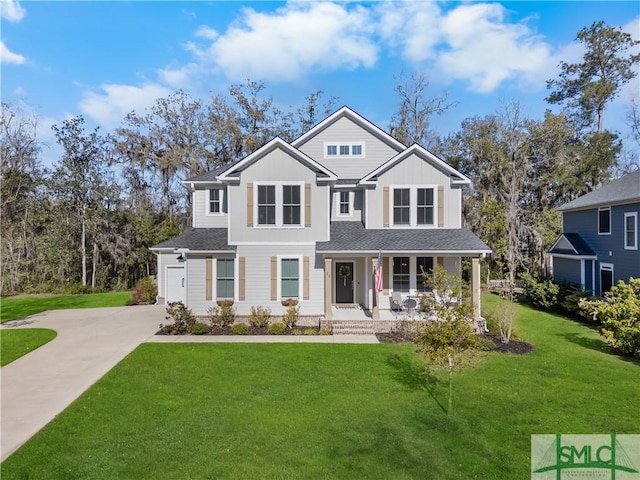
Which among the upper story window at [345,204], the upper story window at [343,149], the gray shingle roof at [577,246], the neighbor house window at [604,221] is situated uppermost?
the upper story window at [343,149]

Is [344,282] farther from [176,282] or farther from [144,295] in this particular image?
[144,295]

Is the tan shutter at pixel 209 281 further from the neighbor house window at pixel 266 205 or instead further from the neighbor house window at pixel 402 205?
the neighbor house window at pixel 402 205

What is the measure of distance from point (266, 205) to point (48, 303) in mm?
16660

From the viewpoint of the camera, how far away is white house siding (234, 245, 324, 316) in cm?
1480

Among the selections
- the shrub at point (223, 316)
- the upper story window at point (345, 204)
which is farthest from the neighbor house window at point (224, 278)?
the upper story window at point (345, 204)

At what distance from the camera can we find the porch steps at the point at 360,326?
13.6 metres

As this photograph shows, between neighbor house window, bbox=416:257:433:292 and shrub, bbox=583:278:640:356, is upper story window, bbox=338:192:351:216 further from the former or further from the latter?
shrub, bbox=583:278:640:356

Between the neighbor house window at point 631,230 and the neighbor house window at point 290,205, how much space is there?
1469 centimetres

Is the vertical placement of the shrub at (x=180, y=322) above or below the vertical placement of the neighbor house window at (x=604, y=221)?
below

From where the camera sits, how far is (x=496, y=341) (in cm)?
1254

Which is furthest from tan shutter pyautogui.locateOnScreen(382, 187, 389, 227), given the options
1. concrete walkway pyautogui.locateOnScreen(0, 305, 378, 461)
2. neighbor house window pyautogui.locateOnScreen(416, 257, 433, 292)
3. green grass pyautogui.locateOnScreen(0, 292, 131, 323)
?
green grass pyautogui.locateOnScreen(0, 292, 131, 323)

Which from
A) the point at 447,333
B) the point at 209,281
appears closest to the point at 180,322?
the point at 209,281

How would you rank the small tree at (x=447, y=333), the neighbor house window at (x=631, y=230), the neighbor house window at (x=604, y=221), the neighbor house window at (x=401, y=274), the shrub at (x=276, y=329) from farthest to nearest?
1. the neighbor house window at (x=604, y=221)
2. the neighbor house window at (x=631, y=230)
3. the neighbor house window at (x=401, y=274)
4. the shrub at (x=276, y=329)
5. the small tree at (x=447, y=333)

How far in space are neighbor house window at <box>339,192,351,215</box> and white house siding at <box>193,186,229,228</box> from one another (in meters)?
5.51
